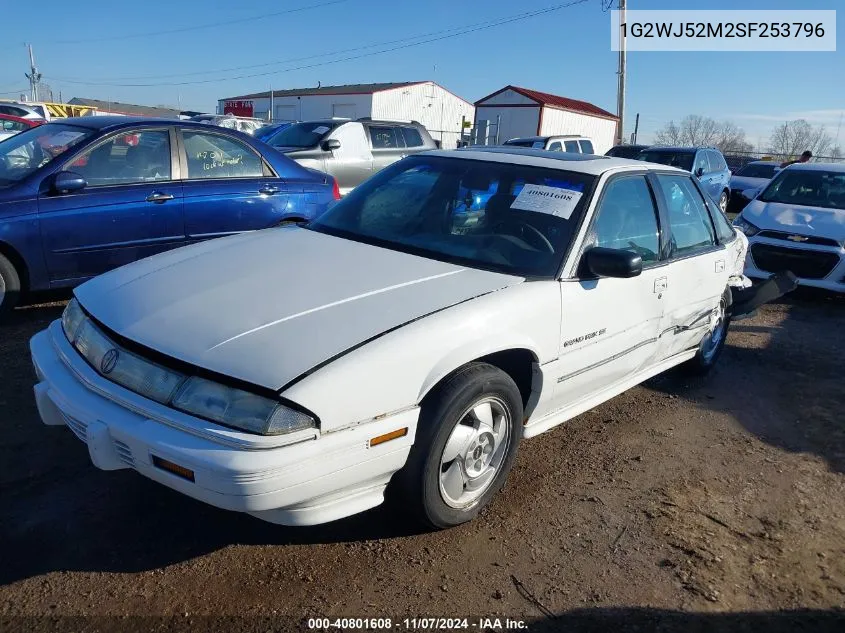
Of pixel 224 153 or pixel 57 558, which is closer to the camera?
pixel 57 558

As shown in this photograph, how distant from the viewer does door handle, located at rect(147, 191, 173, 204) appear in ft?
17.6

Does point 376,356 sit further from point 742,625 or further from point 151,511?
point 742,625

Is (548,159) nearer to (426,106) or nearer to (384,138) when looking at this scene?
(384,138)

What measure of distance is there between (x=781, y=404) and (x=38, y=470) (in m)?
4.64

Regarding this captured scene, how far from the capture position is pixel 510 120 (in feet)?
114

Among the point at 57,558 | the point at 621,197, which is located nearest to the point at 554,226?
the point at 621,197

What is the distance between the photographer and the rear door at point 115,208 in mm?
4961

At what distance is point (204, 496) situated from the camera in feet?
7.31

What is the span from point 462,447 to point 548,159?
1863mm

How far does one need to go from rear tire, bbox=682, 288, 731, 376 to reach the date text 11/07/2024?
2992 mm

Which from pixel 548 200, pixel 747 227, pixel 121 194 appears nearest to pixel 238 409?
pixel 548 200

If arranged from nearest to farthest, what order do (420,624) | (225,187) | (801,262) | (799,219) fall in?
(420,624) → (225,187) → (801,262) → (799,219)

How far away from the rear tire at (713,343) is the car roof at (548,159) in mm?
1331

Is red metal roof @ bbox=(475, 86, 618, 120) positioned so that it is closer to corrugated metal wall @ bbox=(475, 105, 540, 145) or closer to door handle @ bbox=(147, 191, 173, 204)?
corrugated metal wall @ bbox=(475, 105, 540, 145)
